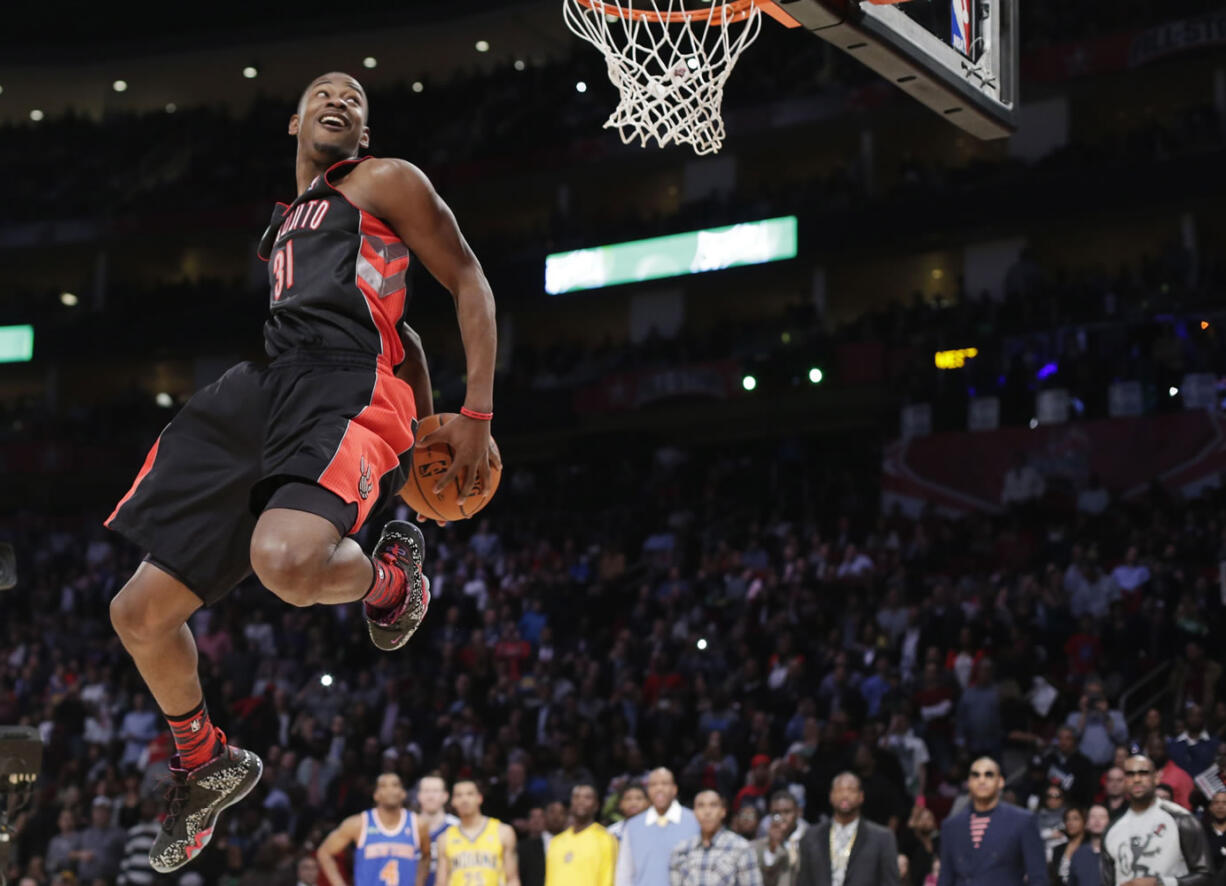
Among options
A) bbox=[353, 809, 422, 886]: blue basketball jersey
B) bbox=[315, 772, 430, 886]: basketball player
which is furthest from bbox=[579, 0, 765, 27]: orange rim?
bbox=[353, 809, 422, 886]: blue basketball jersey

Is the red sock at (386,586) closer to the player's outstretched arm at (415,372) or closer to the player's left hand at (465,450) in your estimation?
the player's left hand at (465,450)

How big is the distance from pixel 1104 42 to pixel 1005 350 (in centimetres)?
711

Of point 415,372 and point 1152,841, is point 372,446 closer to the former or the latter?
point 415,372

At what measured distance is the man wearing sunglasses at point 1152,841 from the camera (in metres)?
8.20

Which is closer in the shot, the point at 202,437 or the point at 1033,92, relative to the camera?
the point at 202,437

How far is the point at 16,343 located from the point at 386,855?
74.6 ft

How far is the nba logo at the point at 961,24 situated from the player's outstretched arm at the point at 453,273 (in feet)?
8.35

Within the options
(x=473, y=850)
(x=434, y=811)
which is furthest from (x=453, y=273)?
(x=434, y=811)

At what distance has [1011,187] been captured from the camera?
2295 cm

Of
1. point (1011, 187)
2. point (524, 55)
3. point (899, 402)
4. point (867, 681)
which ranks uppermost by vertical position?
point (524, 55)

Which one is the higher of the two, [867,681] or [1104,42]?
[1104,42]

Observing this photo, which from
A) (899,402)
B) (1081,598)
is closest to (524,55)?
(899,402)

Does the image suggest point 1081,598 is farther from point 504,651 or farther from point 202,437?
point 202,437

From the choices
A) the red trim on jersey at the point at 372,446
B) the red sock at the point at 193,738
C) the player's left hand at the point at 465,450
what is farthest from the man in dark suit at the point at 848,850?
the red trim on jersey at the point at 372,446
